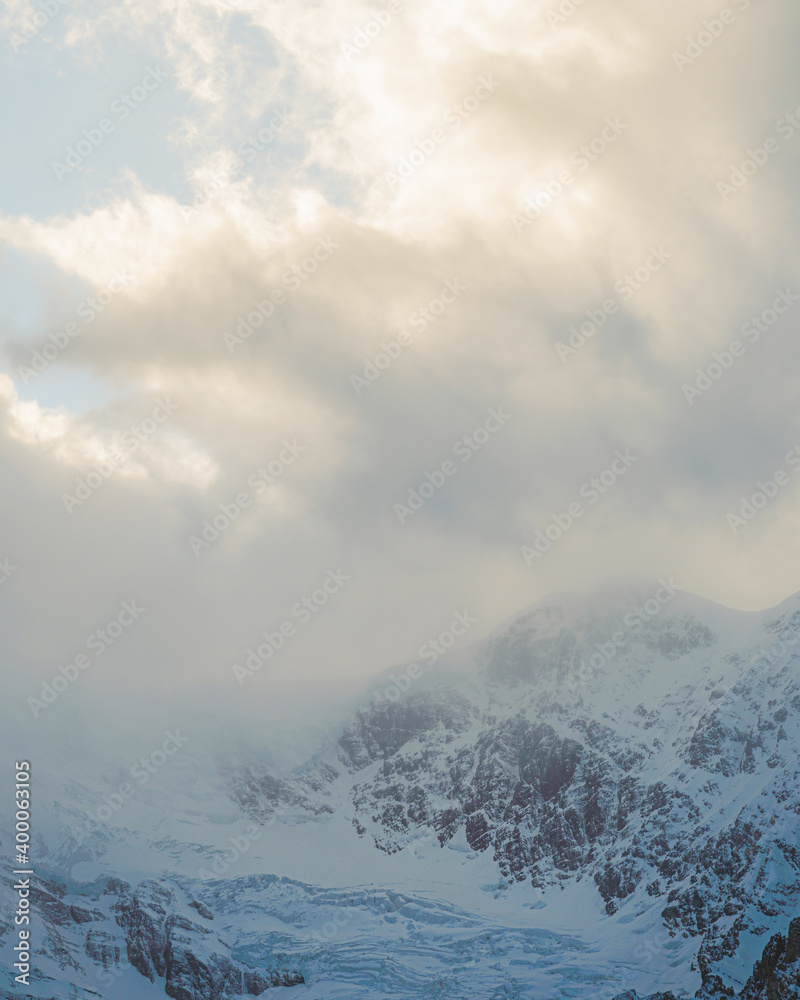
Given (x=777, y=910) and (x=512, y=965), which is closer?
(x=777, y=910)

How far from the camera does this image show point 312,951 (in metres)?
194

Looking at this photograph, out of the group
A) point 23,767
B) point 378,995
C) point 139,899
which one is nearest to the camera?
point 23,767

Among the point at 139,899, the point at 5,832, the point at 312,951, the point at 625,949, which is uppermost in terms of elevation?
the point at 5,832

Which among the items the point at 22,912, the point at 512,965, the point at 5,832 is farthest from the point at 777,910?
the point at 5,832

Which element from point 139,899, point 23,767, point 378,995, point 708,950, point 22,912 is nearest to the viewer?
point 23,767

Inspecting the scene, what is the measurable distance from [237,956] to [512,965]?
203 feet

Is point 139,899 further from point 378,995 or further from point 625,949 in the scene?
point 625,949

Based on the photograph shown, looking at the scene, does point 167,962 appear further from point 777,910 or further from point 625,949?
point 777,910

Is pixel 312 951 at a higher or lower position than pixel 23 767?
lower

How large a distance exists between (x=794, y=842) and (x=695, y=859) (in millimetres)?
29502

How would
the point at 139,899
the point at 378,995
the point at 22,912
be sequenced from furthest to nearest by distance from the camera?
1. the point at 139,899
2. the point at 378,995
3. the point at 22,912

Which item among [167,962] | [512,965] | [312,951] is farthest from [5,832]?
[512,965]

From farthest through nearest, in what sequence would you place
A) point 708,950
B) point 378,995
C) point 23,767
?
point 378,995 → point 708,950 → point 23,767

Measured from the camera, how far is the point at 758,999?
123 meters
